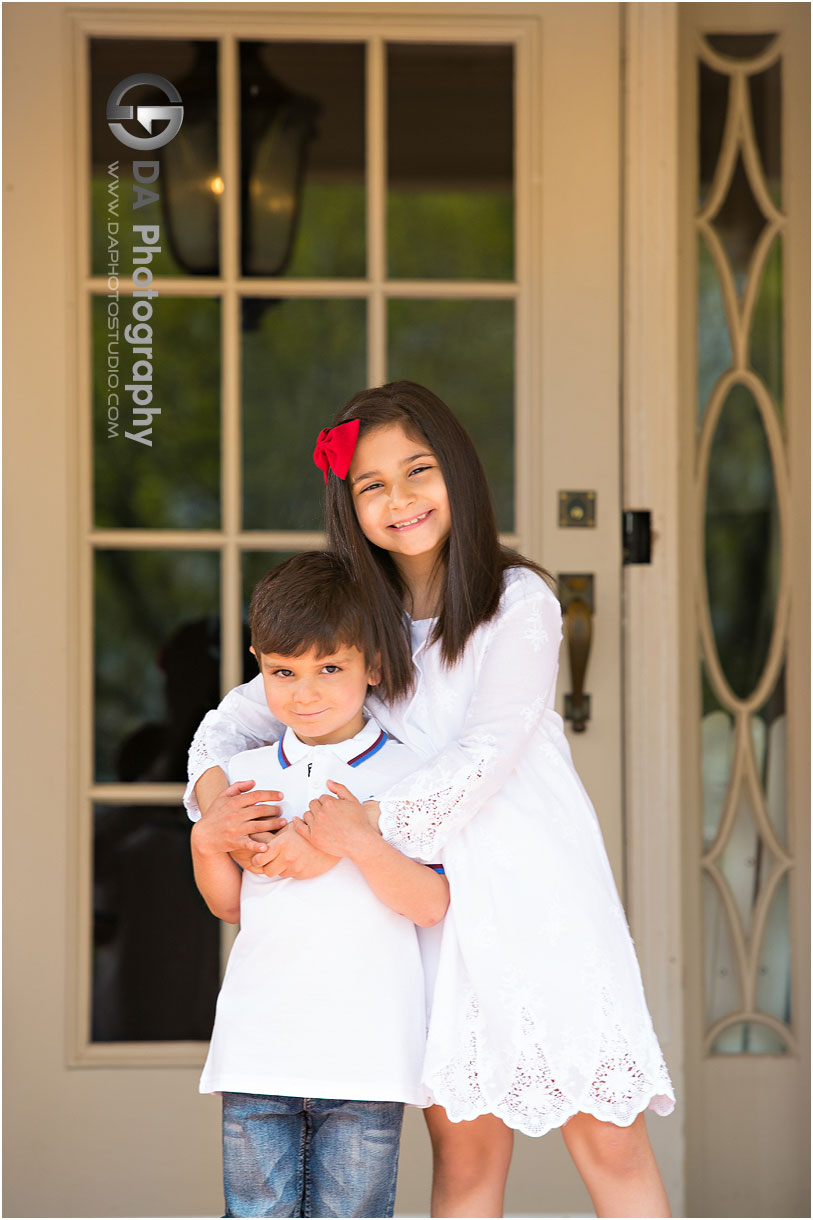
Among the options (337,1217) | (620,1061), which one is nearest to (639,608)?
(620,1061)

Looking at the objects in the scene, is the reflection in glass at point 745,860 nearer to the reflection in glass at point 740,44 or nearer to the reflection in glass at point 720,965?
the reflection in glass at point 720,965

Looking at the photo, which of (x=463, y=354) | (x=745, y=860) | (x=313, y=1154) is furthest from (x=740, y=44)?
(x=313, y=1154)

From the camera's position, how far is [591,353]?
92.7 inches

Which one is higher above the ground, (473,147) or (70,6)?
(70,6)

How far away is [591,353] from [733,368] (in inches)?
11.8

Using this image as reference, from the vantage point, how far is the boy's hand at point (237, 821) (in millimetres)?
1482

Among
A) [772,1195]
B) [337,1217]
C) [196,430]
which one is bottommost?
[772,1195]

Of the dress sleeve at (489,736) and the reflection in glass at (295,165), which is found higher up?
the reflection in glass at (295,165)

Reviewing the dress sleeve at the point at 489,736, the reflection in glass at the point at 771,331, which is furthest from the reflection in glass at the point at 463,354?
the dress sleeve at the point at 489,736

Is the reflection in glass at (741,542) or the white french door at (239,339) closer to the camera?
the white french door at (239,339)

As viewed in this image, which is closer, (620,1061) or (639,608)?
(620,1061)

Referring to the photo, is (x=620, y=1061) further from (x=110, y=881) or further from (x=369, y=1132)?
(x=110, y=881)

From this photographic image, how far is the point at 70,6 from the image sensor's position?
93.4 inches
